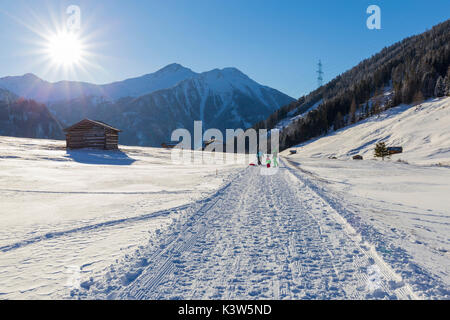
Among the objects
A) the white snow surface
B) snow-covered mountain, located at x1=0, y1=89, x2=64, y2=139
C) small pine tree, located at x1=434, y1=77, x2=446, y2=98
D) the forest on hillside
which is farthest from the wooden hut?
snow-covered mountain, located at x1=0, y1=89, x2=64, y2=139

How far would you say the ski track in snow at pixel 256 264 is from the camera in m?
2.67

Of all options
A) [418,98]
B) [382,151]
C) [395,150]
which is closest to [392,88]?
[418,98]

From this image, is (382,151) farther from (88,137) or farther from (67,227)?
(88,137)

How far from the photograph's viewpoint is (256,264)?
10.8ft

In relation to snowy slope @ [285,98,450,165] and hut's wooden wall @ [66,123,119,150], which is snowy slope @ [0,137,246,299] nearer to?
hut's wooden wall @ [66,123,119,150]

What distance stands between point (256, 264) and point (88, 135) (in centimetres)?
3176

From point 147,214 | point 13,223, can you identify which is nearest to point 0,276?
point 13,223

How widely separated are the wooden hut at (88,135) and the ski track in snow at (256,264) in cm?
2802

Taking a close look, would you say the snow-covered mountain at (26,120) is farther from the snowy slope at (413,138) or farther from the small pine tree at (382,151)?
the small pine tree at (382,151)

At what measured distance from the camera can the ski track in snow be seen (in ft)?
8.77

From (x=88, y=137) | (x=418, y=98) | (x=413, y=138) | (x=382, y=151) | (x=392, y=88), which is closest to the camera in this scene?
(x=88, y=137)

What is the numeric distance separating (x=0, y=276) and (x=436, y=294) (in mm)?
5586

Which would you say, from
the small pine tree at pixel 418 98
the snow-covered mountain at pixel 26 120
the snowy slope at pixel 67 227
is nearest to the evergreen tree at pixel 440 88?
the small pine tree at pixel 418 98

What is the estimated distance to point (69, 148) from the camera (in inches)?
1102
